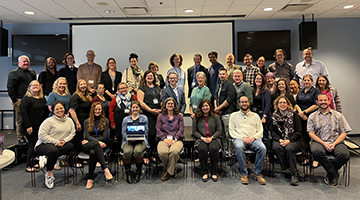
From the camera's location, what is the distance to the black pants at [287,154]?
10.4ft

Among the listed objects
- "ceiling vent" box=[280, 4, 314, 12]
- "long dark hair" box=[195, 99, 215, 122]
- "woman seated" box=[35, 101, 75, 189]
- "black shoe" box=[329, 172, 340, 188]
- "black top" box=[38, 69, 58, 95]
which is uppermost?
"ceiling vent" box=[280, 4, 314, 12]

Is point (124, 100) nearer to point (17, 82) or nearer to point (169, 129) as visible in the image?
point (169, 129)

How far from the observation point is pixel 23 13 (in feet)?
17.0

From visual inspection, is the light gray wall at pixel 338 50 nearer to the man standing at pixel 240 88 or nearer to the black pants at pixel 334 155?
the man standing at pixel 240 88

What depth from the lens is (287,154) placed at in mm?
3219

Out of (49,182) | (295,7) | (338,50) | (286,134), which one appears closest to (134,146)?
(49,182)

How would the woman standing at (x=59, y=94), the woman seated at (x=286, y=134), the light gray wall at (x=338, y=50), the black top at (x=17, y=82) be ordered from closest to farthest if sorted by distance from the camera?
1. the woman seated at (x=286, y=134)
2. the woman standing at (x=59, y=94)
3. the black top at (x=17, y=82)
4. the light gray wall at (x=338, y=50)

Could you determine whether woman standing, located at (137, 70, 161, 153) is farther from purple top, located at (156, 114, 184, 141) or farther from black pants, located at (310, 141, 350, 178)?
black pants, located at (310, 141, 350, 178)

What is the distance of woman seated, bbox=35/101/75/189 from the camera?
3104 millimetres

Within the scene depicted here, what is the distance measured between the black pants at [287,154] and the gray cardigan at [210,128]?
2.75 ft

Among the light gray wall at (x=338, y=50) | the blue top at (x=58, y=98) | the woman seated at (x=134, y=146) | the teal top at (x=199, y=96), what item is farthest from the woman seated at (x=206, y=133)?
the light gray wall at (x=338, y=50)

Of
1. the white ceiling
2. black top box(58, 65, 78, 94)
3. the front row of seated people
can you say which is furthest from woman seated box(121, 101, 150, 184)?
the white ceiling

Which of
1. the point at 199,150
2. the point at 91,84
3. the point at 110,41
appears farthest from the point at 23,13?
the point at 199,150

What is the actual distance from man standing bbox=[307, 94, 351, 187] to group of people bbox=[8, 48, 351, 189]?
0.04 ft
